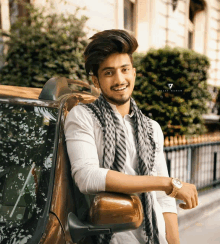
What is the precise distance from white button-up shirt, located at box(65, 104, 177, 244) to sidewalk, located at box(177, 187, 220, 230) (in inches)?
106

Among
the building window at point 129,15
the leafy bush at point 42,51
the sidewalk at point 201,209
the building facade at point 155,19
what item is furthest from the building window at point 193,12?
the sidewalk at point 201,209

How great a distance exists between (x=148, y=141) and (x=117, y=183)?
1.23 feet

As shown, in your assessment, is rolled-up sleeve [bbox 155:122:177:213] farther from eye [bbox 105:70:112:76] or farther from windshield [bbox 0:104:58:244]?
windshield [bbox 0:104:58:244]

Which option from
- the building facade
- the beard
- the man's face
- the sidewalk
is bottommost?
the sidewalk

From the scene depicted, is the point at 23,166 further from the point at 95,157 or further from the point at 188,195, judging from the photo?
the point at 188,195

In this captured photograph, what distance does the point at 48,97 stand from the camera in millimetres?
1600

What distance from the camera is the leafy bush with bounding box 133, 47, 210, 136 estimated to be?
5.85 m

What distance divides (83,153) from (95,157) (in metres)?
0.06

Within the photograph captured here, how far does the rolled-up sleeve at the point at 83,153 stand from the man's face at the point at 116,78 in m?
0.18

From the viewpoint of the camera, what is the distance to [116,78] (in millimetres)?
1293

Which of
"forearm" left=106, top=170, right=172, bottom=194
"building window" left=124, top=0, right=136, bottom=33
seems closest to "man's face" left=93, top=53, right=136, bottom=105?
"forearm" left=106, top=170, right=172, bottom=194

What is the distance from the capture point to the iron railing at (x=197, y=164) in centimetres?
525

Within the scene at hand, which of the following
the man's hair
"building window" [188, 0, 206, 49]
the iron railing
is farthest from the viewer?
"building window" [188, 0, 206, 49]

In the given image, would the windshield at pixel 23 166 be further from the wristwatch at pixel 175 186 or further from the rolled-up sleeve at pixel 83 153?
the wristwatch at pixel 175 186
